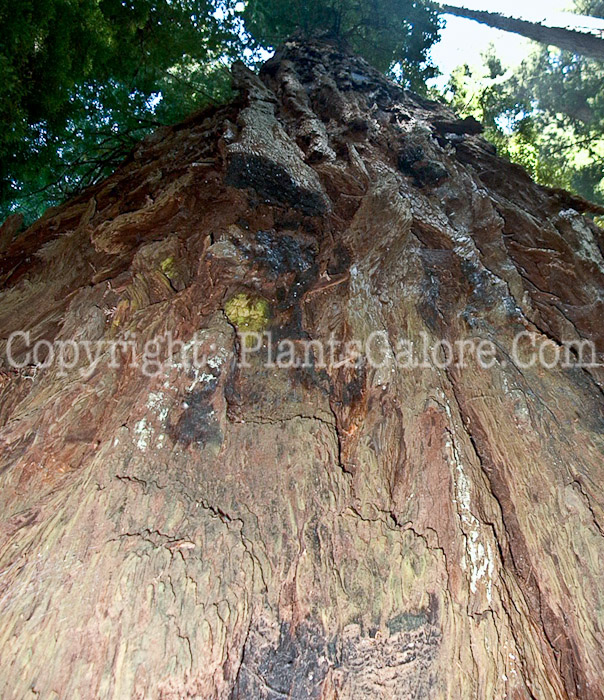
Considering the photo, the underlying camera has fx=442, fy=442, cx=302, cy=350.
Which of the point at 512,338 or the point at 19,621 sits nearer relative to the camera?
the point at 19,621

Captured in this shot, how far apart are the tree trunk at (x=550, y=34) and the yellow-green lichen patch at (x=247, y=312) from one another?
18.3 feet

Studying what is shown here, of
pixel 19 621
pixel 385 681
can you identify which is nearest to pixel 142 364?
pixel 19 621

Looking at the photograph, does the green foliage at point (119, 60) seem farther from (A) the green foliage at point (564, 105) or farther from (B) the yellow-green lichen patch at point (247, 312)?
(A) the green foliage at point (564, 105)

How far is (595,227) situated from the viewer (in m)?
2.86

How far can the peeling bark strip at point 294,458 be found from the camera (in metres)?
1.14

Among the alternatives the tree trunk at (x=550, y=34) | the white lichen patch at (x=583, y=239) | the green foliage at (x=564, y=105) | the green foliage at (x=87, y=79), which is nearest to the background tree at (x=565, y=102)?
the green foliage at (x=564, y=105)

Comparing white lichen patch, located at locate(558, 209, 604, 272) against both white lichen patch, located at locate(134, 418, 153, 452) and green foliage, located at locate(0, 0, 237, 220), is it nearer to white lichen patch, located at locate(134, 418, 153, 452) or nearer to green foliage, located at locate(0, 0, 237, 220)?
white lichen patch, located at locate(134, 418, 153, 452)

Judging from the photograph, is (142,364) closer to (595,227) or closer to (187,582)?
(187,582)

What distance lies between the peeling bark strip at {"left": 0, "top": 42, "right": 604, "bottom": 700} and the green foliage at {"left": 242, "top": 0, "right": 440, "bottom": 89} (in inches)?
157

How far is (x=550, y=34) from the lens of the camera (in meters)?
5.16

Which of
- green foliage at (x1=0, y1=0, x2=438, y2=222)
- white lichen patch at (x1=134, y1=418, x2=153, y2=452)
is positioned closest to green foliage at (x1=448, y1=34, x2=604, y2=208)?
A: green foliage at (x1=0, y1=0, x2=438, y2=222)

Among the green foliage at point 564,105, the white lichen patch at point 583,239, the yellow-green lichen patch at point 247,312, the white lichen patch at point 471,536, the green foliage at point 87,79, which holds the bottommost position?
the white lichen patch at point 471,536

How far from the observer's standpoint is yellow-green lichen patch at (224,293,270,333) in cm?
185

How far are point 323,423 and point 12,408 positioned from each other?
1.14 metres
